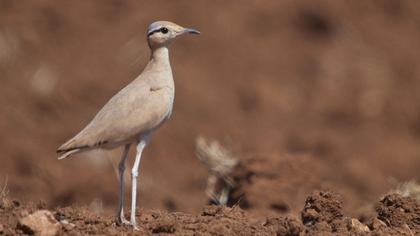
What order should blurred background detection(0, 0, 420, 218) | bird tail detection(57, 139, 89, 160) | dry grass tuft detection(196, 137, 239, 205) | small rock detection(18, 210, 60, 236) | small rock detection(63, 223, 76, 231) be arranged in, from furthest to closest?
blurred background detection(0, 0, 420, 218)
dry grass tuft detection(196, 137, 239, 205)
bird tail detection(57, 139, 89, 160)
small rock detection(63, 223, 76, 231)
small rock detection(18, 210, 60, 236)

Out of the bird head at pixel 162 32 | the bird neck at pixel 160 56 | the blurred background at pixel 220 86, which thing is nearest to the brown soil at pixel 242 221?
the bird neck at pixel 160 56

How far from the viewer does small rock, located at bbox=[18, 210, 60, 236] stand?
6.51m

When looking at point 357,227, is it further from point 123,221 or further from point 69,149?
point 69,149

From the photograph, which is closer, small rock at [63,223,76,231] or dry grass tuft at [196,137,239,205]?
small rock at [63,223,76,231]

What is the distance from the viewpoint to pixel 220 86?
1712 cm

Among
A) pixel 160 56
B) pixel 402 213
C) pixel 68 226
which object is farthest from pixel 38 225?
pixel 402 213

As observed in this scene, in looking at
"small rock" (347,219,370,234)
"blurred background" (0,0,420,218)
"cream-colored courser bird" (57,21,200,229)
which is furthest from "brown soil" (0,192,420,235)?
"blurred background" (0,0,420,218)

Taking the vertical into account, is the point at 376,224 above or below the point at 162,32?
below

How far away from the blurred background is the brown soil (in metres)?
4.55

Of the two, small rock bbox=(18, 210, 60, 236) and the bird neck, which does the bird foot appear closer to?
small rock bbox=(18, 210, 60, 236)

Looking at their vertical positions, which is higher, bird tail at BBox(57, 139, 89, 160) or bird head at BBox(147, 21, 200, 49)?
bird head at BBox(147, 21, 200, 49)

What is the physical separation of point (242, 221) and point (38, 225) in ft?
5.43

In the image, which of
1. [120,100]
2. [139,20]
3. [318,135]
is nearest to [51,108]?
[139,20]

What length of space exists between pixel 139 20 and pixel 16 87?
295 cm
